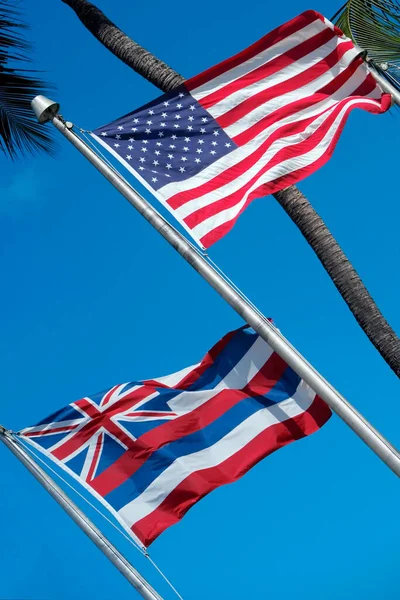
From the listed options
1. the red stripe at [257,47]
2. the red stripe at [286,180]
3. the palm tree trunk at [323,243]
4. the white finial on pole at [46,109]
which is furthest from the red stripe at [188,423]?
the white finial on pole at [46,109]

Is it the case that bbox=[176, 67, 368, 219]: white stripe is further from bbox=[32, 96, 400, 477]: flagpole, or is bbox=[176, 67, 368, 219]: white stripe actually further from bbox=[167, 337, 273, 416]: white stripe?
bbox=[167, 337, 273, 416]: white stripe

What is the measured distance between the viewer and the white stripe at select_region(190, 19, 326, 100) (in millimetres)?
11891

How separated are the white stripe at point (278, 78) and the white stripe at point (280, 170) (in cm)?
85

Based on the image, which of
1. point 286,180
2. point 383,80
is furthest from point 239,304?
point 383,80

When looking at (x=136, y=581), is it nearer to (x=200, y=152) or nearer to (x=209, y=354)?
(x=209, y=354)

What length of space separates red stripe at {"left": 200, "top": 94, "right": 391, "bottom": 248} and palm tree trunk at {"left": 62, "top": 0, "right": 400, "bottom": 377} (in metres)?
1.34

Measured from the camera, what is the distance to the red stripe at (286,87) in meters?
11.8

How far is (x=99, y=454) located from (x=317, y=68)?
18.0 feet

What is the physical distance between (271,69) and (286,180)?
Answer: 5.83 ft

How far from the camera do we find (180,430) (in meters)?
12.6

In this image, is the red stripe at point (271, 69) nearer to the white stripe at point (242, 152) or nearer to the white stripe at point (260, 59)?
the white stripe at point (260, 59)

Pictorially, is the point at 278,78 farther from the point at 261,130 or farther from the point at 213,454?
the point at 213,454

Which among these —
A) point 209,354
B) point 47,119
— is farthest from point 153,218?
point 209,354

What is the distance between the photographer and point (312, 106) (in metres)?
11.8
